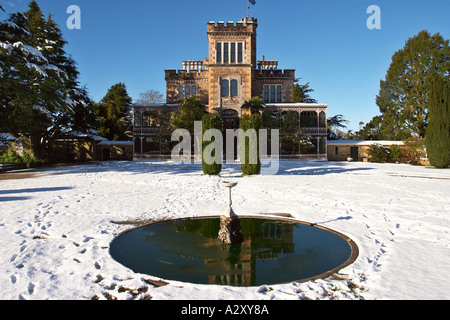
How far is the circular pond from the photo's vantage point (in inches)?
162

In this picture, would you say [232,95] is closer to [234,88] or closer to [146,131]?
[234,88]

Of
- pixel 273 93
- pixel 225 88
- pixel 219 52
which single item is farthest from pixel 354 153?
pixel 219 52

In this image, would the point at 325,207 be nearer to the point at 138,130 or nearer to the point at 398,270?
the point at 398,270

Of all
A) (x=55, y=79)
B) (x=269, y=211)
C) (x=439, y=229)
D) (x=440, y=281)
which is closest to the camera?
(x=440, y=281)

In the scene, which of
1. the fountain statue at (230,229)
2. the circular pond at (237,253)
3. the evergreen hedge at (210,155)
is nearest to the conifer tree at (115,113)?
the evergreen hedge at (210,155)

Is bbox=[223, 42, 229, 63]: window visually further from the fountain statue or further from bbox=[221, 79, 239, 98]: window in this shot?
the fountain statue

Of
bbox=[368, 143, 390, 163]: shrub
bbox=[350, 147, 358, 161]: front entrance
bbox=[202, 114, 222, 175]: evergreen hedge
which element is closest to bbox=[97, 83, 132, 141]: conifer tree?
bbox=[202, 114, 222, 175]: evergreen hedge

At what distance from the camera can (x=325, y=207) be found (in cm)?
827

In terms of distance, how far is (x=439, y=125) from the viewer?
72.1ft

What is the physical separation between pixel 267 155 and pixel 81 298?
970 inches

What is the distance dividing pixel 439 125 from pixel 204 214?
74.7 feet

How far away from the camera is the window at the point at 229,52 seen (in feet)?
92.3

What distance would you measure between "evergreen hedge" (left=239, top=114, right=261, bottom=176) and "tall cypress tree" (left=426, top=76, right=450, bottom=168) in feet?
51.5
